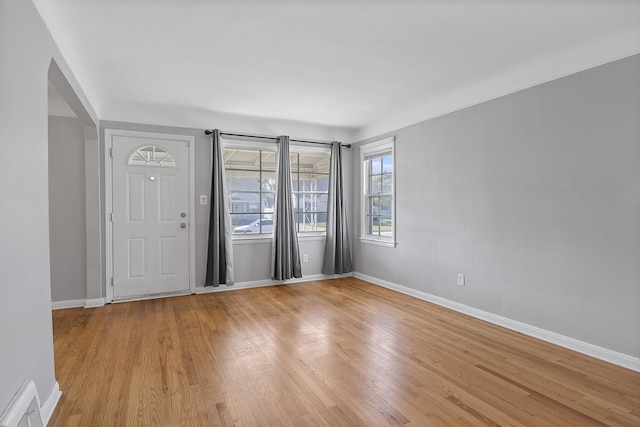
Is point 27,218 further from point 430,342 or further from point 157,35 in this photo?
point 430,342

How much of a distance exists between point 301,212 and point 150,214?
86.3 inches

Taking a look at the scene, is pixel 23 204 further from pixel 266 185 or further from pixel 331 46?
pixel 266 185

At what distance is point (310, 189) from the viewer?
18.7ft

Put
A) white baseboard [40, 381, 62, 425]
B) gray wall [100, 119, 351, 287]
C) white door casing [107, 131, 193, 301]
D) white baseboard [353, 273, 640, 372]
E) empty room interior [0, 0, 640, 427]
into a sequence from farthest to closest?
gray wall [100, 119, 351, 287]
white door casing [107, 131, 193, 301]
white baseboard [353, 273, 640, 372]
empty room interior [0, 0, 640, 427]
white baseboard [40, 381, 62, 425]

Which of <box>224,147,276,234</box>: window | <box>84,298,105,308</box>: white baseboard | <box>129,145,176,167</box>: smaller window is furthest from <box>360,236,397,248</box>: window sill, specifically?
<box>84,298,105,308</box>: white baseboard

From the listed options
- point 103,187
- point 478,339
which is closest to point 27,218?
point 103,187

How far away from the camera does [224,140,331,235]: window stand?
16.8 feet

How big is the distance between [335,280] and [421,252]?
5.36 ft

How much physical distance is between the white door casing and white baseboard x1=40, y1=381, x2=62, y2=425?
239 cm

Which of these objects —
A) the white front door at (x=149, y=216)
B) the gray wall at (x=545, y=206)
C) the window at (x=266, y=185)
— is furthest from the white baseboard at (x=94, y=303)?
the gray wall at (x=545, y=206)

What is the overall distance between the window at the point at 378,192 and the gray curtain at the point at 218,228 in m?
2.16

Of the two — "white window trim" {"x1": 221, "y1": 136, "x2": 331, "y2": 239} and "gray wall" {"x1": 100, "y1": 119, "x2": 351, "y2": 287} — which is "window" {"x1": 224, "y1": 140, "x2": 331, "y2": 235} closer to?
"white window trim" {"x1": 221, "y1": 136, "x2": 331, "y2": 239}

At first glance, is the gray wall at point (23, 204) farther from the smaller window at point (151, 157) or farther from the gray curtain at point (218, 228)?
the gray curtain at point (218, 228)

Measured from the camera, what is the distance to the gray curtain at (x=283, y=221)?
203 inches
